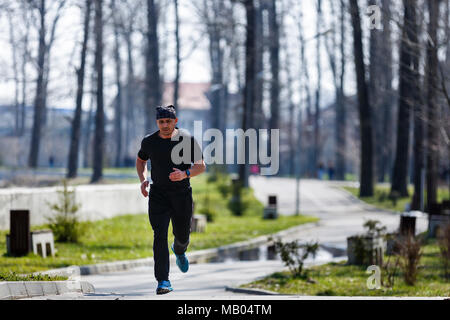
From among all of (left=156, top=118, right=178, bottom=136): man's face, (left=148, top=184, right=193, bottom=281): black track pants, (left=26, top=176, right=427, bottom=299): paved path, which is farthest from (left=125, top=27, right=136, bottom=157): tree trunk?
(left=156, top=118, right=178, bottom=136): man's face

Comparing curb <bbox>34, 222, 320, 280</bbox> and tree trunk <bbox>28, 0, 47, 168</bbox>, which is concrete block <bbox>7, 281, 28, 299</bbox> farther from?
tree trunk <bbox>28, 0, 47, 168</bbox>

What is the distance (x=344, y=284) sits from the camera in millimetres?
13672

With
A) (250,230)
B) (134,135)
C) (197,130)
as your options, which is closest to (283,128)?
(134,135)

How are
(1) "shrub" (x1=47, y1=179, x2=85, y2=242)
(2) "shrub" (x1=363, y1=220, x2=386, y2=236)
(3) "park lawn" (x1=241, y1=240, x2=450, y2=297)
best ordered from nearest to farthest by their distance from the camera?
(3) "park lawn" (x1=241, y1=240, x2=450, y2=297), (2) "shrub" (x1=363, y1=220, x2=386, y2=236), (1) "shrub" (x1=47, y1=179, x2=85, y2=242)

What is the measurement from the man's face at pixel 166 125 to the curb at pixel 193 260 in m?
4.40

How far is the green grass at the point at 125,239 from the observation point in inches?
608

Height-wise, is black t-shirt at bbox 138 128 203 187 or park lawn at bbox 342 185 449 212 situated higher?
black t-shirt at bbox 138 128 203 187

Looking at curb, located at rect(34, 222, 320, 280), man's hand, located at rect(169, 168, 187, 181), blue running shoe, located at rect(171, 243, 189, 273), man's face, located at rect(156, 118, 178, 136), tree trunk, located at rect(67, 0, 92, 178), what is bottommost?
curb, located at rect(34, 222, 320, 280)

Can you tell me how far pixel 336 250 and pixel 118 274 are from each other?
25.5ft

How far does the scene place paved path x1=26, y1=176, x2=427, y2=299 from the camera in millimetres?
9719

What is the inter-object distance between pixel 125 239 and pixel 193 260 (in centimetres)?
249

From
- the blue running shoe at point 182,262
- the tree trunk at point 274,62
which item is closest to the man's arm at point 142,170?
the blue running shoe at point 182,262

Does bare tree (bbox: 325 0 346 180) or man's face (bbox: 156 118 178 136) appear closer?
man's face (bbox: 156 118 178 136)
